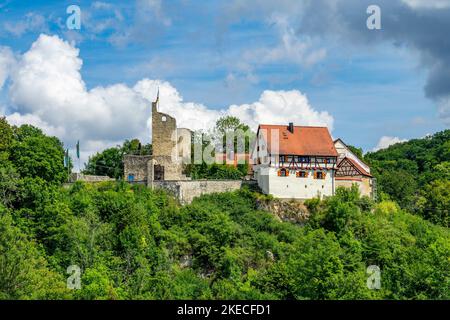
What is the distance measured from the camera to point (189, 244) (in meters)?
48.6

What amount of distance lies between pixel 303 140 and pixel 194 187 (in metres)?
8.92

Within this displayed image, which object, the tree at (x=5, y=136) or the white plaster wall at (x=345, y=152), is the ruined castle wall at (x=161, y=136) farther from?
the white plaster wall at (x=345, y=152)

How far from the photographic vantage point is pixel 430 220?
63.3 metres

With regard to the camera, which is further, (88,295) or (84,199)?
(84,199)

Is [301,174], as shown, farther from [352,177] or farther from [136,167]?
[136,167]

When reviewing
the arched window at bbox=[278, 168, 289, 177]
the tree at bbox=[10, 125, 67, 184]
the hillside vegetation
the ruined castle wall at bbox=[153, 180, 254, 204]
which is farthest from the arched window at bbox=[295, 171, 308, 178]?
the tree at bbox=[10, 125, 67, 184]

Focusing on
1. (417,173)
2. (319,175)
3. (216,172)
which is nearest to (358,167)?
(319,175)

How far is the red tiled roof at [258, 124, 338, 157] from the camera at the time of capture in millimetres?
54844

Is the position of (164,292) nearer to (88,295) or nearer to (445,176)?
(88,295)

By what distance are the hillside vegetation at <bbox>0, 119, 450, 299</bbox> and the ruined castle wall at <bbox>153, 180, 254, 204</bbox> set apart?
803mm

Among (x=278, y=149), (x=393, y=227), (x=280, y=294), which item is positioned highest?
(x=278, y=149)
